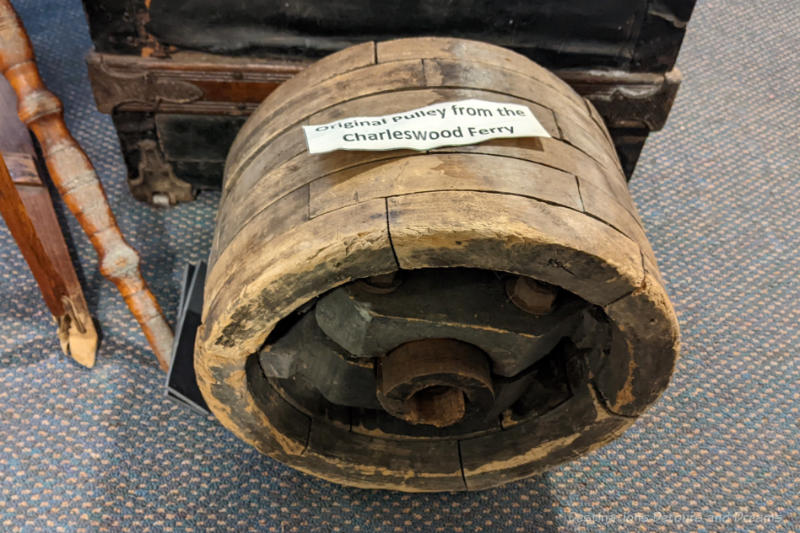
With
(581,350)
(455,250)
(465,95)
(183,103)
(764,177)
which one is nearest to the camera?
(455,250)

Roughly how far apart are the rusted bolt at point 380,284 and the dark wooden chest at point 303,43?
800 millimetres

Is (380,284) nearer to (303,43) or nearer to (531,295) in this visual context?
(531,295)

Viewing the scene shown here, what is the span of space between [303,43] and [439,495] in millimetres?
1211

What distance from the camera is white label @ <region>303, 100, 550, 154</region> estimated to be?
1181 millimetres

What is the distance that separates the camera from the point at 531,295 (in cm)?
130

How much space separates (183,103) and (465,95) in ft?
3.11

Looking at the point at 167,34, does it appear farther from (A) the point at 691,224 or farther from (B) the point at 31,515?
(A) the point at 691,224

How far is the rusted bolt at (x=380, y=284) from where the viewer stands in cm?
130

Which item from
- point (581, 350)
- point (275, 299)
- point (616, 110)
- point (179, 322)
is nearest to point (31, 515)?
point (179, 322)

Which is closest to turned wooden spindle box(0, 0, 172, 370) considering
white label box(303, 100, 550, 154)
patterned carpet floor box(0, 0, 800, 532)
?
patterned carpet floor box(0, 0, 800, 532)

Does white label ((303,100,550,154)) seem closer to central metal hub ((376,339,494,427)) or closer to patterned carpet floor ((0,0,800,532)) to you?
central metal hub ((376,339,494,427))

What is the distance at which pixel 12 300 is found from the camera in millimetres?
1936

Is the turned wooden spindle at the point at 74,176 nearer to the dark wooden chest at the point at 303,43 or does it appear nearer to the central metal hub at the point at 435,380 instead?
the dark wooden chest at the point at 303,43

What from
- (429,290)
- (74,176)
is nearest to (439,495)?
(429,290)
